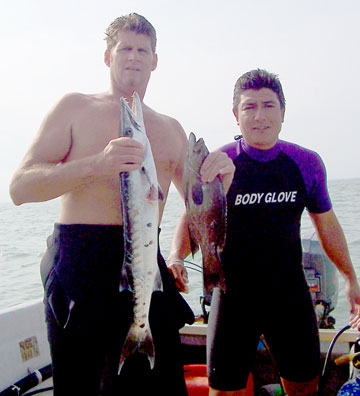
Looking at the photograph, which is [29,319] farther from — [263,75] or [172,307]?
[263,75]

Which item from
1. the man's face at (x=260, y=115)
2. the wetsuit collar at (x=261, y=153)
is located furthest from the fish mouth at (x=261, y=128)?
the wetsuit collar at (x=261, y=153)

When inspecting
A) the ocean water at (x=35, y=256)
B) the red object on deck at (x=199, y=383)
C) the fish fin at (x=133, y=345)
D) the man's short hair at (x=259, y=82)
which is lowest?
the ocean water at (x=35, y=256)

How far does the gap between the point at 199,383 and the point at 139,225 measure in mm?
2015

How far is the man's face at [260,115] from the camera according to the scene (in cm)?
331

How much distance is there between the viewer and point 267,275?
3309mm

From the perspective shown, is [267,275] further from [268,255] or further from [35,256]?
[35,256]

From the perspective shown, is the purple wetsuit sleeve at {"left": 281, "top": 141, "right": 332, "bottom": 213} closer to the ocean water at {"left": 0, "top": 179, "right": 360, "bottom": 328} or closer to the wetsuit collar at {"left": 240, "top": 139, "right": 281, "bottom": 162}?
the wetsuit collar at {"left": 240, "top": 139, "right": 281, "bottom": 162}

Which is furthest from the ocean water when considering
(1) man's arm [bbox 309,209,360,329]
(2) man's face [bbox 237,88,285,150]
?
(2) man's face [bbox 237,88,285,150]

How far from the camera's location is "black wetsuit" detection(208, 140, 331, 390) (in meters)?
3.21

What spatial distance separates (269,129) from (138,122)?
5.02 feet

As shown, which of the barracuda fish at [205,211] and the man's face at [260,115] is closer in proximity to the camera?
the barracuda fish at [205,211]

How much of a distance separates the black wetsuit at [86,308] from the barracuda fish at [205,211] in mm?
430

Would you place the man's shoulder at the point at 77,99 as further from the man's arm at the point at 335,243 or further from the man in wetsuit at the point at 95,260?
the man's arm at the point at 335,243

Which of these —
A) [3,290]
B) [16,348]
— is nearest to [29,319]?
[16,348]
